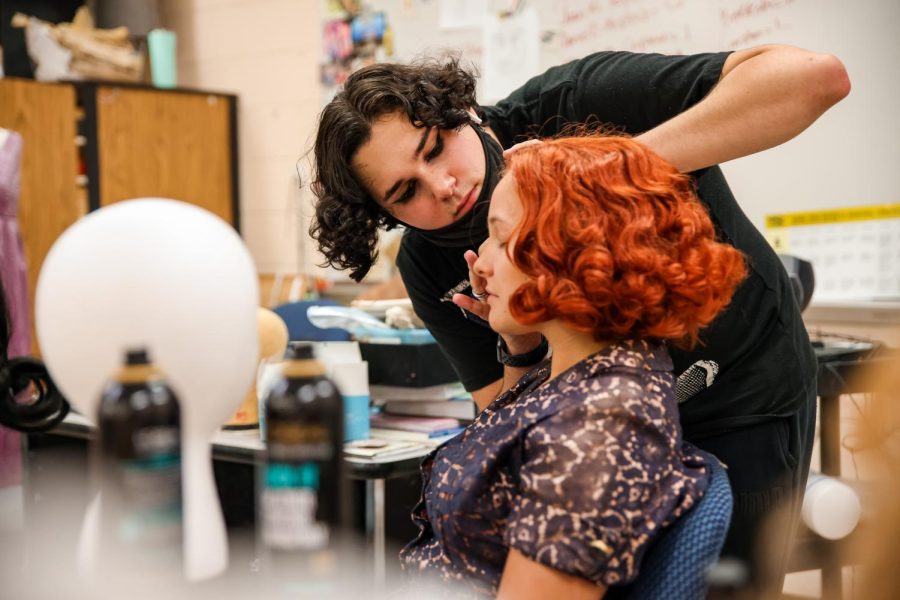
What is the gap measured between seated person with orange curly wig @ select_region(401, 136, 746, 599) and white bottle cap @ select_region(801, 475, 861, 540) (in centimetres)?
90

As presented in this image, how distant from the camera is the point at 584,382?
1.08 meters

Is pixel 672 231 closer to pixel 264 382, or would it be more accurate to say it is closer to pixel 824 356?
pixel 264 382

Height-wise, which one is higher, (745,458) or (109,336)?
(109,336)

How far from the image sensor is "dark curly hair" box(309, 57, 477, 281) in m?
1.38

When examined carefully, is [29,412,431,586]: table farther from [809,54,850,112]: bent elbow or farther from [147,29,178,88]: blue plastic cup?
[147,29,178,88]: blue plastic cup

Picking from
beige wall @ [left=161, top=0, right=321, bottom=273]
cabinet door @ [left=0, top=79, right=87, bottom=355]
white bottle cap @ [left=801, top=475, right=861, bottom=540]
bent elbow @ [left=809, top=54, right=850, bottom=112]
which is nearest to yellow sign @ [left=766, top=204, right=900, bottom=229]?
white bottle cap @ [left=801, top=475, right=861, bottom=540]

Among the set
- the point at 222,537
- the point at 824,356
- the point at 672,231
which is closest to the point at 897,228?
the point at 824,356

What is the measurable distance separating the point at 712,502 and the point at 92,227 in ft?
2.34

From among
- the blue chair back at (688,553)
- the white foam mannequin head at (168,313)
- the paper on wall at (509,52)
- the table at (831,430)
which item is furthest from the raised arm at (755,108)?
the paper on wall at (509,52)

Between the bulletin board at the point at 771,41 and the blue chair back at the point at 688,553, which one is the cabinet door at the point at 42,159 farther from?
the blue chair back at the point at 688,553

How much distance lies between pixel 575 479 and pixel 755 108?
565 mm

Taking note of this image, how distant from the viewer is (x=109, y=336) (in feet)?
2.86

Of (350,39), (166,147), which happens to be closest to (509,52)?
(350,39)

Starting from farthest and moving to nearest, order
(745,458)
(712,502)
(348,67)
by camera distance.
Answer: (348,67) < (745,458) < (712,502)
